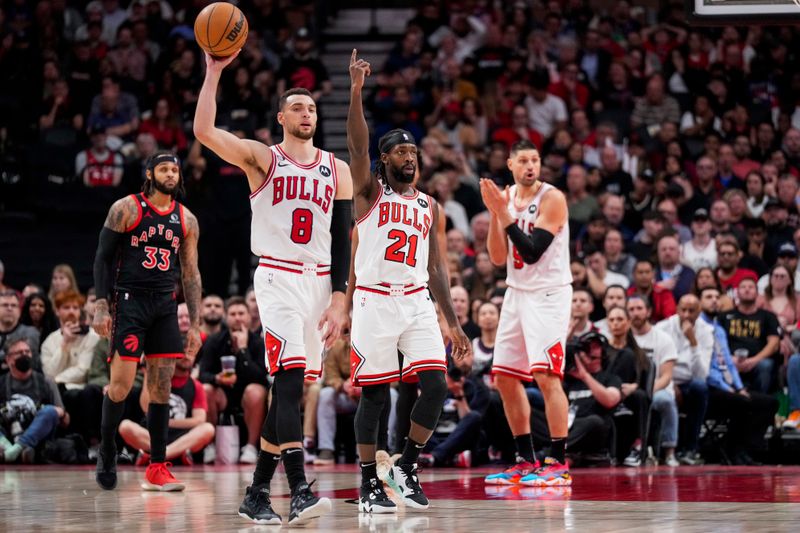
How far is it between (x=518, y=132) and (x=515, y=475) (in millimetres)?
8769

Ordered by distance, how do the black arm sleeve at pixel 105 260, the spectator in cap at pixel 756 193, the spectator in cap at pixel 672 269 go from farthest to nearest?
the spectator in cap at pixel 756 193 < the spectator in cap at pixel 672 269 < the black arm sleeve at pixel 105 260

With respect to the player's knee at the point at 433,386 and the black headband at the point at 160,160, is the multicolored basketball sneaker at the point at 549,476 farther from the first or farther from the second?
the black headband at the point at 160,160

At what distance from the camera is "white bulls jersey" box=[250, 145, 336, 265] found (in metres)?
7.15

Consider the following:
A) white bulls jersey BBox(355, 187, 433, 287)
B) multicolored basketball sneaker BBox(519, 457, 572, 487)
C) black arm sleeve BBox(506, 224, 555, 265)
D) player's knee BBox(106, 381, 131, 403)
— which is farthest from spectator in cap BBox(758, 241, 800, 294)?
player's knee BBox(106, 381, 131, 403)

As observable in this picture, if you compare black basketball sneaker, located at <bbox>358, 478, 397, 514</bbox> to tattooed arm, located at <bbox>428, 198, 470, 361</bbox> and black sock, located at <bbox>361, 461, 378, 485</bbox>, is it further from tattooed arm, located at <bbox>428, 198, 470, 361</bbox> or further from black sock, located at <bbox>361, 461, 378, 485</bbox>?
tattooed arm, located at <bbox>428, 198, 470, 361</bbox>

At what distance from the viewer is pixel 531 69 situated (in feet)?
61.4

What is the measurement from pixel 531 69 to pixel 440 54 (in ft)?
4.41

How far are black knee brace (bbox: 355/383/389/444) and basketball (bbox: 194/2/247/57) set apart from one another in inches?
83.5

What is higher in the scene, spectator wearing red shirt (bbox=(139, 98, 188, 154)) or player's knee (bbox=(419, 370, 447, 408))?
spectator wearing red shirt (bbox=(139, 98, 188, 154))

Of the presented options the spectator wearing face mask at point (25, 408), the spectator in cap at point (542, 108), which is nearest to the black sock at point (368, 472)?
the spectator wearing face mask at point (25, 408)

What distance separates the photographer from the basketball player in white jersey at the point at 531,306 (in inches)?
358

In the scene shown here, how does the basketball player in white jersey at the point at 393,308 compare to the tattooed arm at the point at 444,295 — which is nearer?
the basketball player in white jersey at the point at 393,308

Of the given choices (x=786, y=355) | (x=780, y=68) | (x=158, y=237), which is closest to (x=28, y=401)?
(x=158, y=237)

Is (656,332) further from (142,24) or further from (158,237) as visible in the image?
(142,24)
